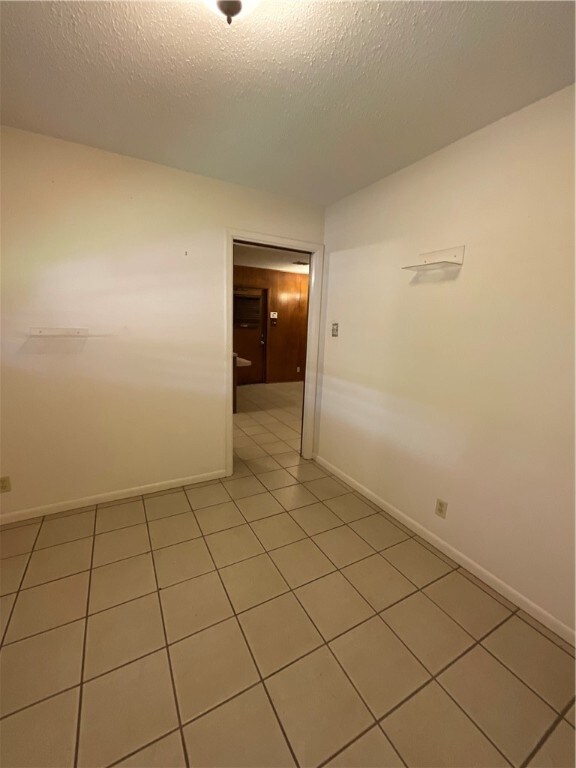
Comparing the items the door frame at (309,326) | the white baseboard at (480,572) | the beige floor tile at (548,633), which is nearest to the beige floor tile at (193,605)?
the door frame at (309,326)

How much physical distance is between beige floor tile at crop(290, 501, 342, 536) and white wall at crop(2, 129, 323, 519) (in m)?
0.95

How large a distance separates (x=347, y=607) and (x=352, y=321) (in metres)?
1.96

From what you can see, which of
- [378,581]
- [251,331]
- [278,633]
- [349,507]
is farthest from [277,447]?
[251,331]

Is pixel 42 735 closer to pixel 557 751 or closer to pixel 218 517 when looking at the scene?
pixel 218 517

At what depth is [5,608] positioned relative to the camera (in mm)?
1484

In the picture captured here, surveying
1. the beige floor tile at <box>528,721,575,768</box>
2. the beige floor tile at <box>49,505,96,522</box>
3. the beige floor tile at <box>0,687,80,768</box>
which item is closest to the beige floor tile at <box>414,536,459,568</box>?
the beige floor tile at <box>528,721,575,768</box>

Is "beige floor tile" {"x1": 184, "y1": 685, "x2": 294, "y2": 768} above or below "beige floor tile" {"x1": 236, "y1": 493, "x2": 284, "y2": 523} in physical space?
below

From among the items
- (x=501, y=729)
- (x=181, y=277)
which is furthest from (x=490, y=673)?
(x=181, y=277)

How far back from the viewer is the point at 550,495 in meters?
1.49

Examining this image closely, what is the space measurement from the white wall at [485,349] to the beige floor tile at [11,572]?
229cm

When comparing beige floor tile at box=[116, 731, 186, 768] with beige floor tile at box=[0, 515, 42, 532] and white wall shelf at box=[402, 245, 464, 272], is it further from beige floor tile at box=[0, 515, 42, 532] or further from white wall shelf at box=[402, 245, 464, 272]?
white wall shelf at box=[402, 245, 464, 272]

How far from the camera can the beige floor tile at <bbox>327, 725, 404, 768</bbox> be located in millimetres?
1016

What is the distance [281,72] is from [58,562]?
2.70m

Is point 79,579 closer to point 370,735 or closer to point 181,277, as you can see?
point 370,735
